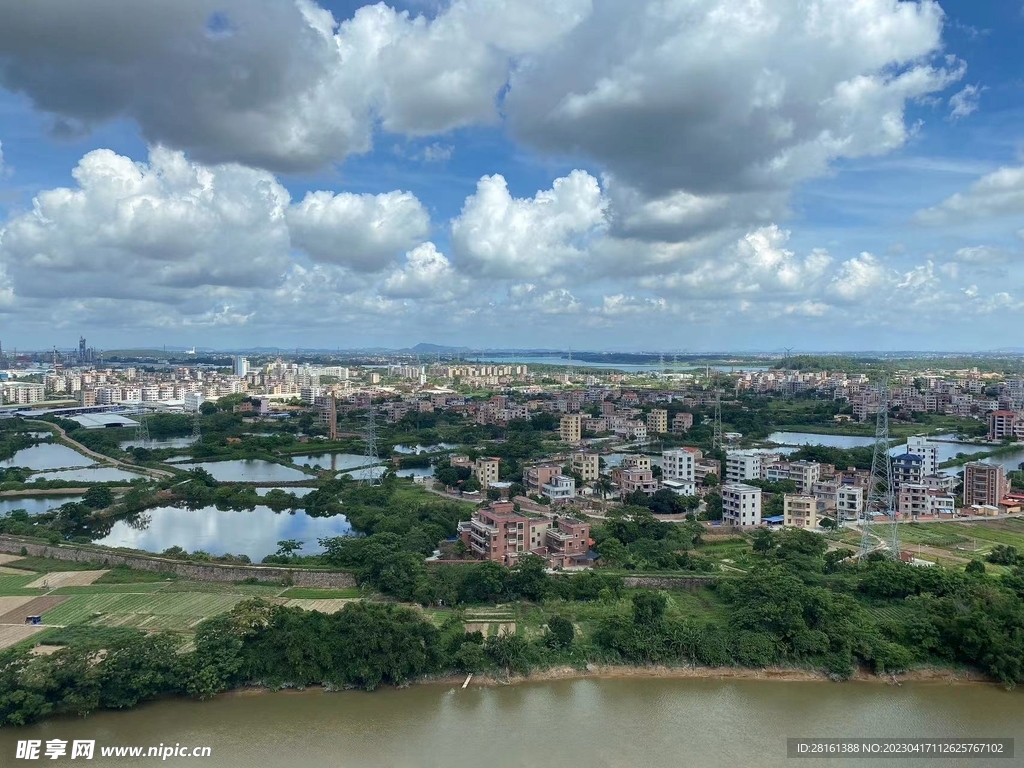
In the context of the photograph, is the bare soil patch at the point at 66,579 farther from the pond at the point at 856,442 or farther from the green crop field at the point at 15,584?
the pond at the point at 856,442

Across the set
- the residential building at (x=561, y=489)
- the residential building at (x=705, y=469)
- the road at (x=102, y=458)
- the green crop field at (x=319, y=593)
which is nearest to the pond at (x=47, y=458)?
the road at (x=102, y=458)

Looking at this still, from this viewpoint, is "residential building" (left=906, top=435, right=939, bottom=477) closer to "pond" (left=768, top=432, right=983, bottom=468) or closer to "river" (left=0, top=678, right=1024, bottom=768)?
"pond" (left=768, top=432, right=983, bottom=468)

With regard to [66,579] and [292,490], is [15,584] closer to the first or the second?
[66,579]

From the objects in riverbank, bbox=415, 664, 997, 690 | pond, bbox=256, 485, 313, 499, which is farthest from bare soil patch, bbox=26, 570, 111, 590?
pond, bbox=256, 485, 313, 499

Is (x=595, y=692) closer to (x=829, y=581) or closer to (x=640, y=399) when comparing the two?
(x=829, y=581)

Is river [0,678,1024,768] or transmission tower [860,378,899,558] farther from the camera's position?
transmission tower [860,378,899,558]

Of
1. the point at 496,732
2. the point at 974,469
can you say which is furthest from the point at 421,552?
the point at 974,469

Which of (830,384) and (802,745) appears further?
(830,384)

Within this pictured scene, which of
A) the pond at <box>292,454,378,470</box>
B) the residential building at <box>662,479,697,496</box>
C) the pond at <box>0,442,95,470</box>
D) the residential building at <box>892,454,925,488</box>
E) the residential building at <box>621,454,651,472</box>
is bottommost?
the pond at <box>292,454,378,470</box>
